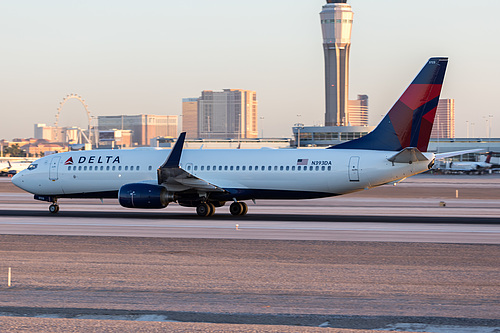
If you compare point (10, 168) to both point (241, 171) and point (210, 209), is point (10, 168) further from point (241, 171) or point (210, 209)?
point (241, 171)

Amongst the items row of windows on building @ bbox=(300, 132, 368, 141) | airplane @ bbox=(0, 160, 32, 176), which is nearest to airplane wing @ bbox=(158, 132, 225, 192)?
airplane @ bbox=(0, 160, 32, 176)

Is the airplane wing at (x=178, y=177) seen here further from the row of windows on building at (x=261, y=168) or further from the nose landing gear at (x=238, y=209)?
the row of windows on building at (x=261, y=168)

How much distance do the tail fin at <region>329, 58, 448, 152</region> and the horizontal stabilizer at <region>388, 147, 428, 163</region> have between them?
1266mm

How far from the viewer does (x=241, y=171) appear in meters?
35.2

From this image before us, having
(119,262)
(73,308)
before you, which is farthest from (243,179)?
(73,308)

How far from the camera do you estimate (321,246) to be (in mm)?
22609

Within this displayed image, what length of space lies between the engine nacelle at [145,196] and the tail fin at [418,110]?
10.9 metres

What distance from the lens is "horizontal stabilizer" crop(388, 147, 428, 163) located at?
103 feet

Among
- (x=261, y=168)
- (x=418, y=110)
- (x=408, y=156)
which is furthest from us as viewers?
(x=261, y=168)

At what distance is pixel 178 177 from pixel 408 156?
1089cm

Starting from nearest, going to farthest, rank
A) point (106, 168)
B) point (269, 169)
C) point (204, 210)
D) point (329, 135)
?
point (204, 210), point (269, 169), point (106, 168), point (329, 135)

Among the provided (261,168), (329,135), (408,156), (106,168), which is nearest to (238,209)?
(261,168)

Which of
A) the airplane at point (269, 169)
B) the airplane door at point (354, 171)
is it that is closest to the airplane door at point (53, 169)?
the airplane at point (269, 169)

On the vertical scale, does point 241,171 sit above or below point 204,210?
above
